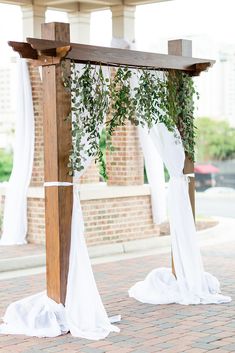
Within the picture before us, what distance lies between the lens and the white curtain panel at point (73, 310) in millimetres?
5984

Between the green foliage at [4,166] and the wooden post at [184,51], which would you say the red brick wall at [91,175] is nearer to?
the wooden post at [184,51]

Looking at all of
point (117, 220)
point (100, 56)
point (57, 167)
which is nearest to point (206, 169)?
point (117, 220)

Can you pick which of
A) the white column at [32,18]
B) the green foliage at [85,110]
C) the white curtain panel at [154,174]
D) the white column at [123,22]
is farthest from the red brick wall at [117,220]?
the green foliage at [85,110]

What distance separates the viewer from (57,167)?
6.11 m

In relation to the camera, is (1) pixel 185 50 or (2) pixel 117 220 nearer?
(1) pixel 185 50

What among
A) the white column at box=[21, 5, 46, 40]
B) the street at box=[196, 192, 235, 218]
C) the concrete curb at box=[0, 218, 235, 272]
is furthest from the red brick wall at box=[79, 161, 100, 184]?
the street at box=[196, 192, 235, 218]

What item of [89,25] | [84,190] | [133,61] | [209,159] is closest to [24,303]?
[133,61]

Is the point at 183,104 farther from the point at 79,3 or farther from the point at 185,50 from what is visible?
the point at 79,3

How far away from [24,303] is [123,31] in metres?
5.44

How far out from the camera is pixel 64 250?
242 inches

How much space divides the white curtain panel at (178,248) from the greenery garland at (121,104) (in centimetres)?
18

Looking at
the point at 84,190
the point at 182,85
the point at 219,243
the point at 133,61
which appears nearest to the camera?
the point at 133,61

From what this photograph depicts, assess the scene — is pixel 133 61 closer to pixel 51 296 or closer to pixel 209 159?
pixel 51 296

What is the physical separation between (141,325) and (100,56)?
7.86 feet
